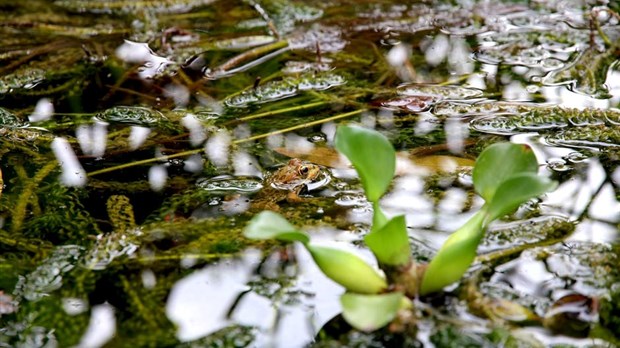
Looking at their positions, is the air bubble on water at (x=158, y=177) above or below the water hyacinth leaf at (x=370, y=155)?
below

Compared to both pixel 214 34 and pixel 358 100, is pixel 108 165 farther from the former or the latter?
pixel 214 34

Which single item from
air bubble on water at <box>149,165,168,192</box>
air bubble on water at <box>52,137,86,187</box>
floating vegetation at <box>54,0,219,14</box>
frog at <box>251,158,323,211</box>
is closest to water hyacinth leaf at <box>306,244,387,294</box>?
frog at <box>251,158,323,211</box>

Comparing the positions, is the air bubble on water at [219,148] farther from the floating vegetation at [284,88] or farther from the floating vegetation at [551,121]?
the floating vegetation at [551,121]

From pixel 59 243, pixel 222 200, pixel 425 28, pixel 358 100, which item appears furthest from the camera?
pixel 425 28

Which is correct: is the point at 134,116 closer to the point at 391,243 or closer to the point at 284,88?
the point at 284,88

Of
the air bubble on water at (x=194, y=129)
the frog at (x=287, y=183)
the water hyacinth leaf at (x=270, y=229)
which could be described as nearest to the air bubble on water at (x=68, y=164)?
the air bubble on water at (x=194, y=129)

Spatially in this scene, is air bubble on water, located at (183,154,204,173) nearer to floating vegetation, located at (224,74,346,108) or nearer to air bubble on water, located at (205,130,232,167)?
air bubble on water, located at (205,130,232,167)

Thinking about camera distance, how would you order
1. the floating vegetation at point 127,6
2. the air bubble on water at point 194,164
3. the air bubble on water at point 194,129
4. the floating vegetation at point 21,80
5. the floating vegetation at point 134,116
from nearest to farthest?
the air bubble on water at point 194,164
the air bubble on water at point 194,129
the floating vegetation at point 134,116
the floating vegetation at point 21,80
the floating vegetation at point 127,6

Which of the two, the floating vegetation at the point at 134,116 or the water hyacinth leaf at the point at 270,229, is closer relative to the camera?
the water hyacinth leaf at the point at 270,229


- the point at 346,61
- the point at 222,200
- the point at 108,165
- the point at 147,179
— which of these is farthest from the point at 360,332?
the point at 346,61
